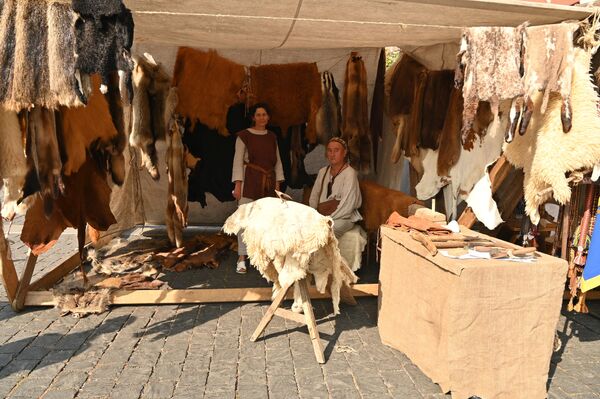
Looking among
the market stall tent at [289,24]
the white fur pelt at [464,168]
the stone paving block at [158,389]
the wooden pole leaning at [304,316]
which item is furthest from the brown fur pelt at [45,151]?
the white fur pelt at [464,168]

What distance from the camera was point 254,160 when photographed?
507 centimetres

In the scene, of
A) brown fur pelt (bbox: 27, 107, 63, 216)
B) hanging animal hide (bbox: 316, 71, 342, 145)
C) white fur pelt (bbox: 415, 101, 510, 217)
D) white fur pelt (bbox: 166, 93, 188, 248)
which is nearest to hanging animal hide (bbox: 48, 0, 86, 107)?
brown fur pelt (bbox: 27, 107, 63, 216)

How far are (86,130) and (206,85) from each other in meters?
1.85

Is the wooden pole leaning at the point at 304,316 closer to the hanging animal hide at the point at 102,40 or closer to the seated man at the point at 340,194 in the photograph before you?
the seated man at the point at 340,194

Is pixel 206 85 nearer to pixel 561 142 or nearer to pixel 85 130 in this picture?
pixel 85 130

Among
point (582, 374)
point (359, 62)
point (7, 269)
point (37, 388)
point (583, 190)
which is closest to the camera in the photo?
point (37, 388)

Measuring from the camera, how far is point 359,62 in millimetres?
5312

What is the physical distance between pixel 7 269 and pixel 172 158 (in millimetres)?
1907

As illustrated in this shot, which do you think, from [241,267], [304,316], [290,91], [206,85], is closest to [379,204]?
[241,267]

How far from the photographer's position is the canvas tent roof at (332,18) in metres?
2.95

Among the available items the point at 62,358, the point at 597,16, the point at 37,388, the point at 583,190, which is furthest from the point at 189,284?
the point at 597,16

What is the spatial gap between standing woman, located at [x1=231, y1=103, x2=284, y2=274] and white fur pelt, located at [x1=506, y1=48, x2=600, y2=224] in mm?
2849

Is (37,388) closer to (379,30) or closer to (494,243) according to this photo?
(494,243)

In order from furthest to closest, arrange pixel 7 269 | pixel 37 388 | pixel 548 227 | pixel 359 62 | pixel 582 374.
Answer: pixel 359 62
pixel 548 227
pixel 7 269
pixel 582 374
pixel 37 388
